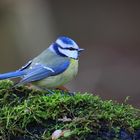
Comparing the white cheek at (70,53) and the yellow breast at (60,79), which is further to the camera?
the white cheek at (70,53)

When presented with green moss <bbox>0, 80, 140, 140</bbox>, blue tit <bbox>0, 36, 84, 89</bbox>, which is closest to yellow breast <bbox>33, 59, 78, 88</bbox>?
blue tit <bbox>0, 36, 84, 89</bbox>

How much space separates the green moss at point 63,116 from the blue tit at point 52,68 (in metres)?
0.43

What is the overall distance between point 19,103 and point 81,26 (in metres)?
5.37

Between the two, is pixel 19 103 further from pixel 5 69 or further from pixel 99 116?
pixel 5 69

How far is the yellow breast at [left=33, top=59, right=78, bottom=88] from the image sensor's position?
3.77 meters

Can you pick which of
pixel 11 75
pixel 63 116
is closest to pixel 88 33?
pixel 11 75

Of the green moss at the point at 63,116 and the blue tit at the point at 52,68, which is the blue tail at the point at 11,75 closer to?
the blue tit at the point at 52,68

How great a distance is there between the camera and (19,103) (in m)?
3.33

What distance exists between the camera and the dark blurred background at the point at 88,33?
835cm

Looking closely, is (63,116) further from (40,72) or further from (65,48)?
(65,48)

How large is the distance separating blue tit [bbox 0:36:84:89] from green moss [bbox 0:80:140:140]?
1.40 ft

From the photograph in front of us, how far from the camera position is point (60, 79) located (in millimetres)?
3854

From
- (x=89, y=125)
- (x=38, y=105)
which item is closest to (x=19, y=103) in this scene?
(x=38, y=105)

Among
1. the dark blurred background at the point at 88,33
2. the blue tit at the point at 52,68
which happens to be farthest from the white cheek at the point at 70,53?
the dark blurred background at the point at 88,33
